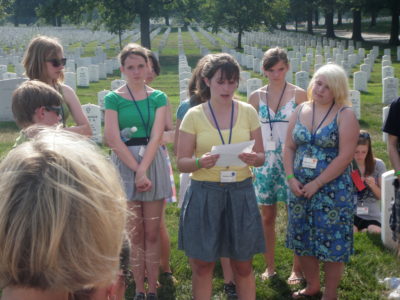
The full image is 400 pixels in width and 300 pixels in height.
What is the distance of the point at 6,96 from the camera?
43.7 ft

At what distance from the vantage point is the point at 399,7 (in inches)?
1467

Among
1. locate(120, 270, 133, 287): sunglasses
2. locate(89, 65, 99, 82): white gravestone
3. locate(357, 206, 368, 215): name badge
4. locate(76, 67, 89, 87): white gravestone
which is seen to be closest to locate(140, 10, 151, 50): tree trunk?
locate(89, 65, 99, 82): white gravestone

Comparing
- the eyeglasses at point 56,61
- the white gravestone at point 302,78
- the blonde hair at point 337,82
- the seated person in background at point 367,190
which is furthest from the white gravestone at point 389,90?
the eyeglasses at point 56,61

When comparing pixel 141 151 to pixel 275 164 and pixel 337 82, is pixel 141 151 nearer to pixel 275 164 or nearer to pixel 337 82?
pixel 275 164

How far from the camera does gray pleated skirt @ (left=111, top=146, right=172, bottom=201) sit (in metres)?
4.71

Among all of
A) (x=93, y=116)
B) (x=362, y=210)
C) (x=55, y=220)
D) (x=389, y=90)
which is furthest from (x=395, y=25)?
(x=55, y=220)

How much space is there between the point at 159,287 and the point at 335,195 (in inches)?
69.7

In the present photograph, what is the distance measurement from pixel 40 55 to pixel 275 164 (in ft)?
7.21

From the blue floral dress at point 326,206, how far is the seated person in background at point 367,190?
1.76 m

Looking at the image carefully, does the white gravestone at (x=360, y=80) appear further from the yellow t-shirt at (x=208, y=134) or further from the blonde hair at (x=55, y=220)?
the blonde hair at (x=55, y=220)

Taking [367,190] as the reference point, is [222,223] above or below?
above

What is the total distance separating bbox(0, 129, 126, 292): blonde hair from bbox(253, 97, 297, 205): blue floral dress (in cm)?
391

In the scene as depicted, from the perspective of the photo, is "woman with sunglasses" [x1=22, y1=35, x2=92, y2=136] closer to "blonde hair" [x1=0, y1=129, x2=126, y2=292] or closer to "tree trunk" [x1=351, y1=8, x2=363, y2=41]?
"blonde hair" [x1=0, y1=129, x2=126, y2=292]

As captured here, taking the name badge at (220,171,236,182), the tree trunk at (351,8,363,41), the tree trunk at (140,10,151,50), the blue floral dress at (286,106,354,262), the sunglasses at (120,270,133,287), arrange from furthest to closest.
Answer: the tree trunk at (351,8,363,41), the tree trunk at (140,10,151,50), the blue floral dress at (286,106,354,262), the name badge at (220,171,236,182), the sunglasses at (120,270,133,287)
